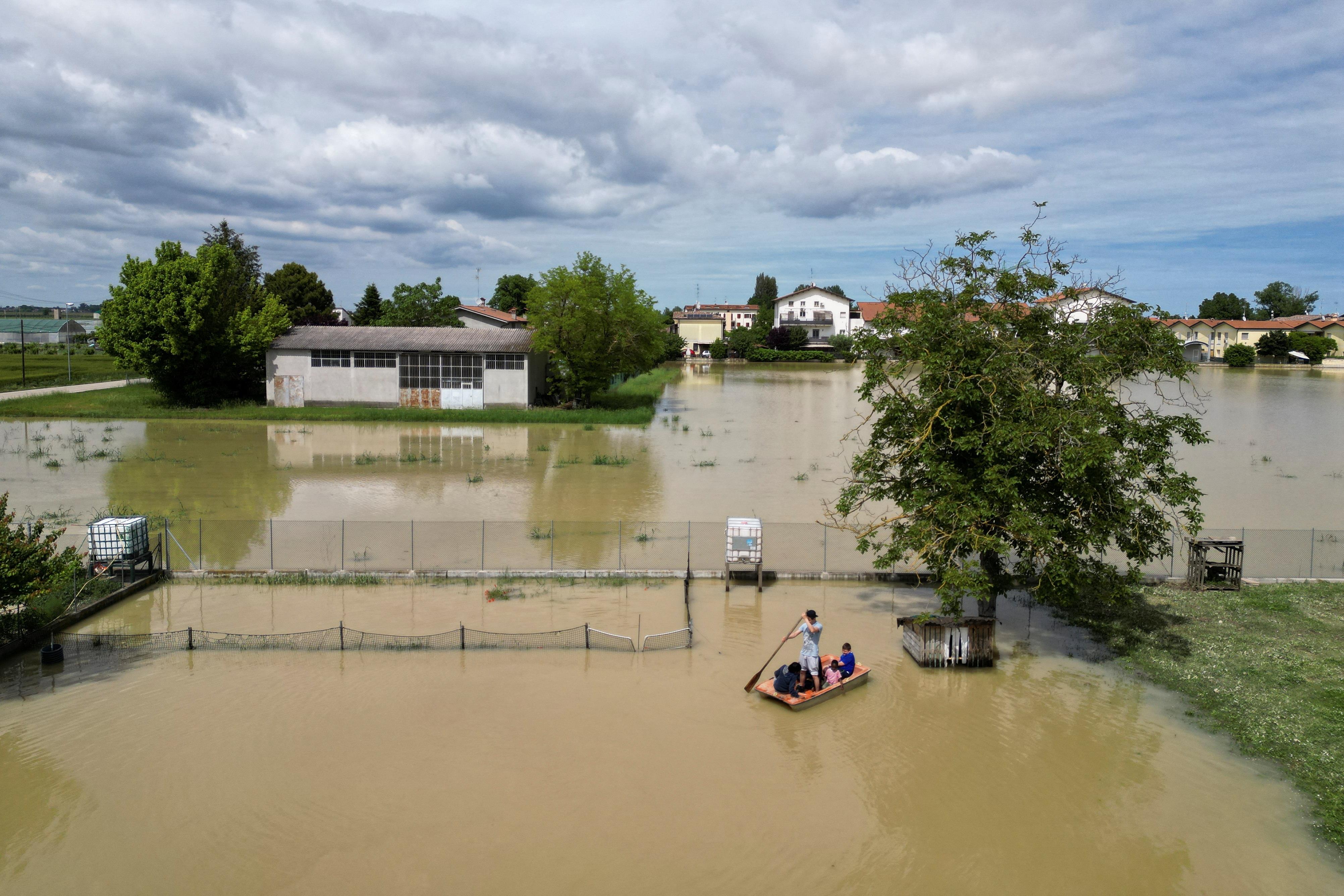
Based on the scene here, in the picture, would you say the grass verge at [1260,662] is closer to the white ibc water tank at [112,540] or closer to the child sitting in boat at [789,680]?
the child sitting in boat at [789,680]

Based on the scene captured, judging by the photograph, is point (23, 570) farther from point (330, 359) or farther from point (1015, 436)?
point (330, 359)

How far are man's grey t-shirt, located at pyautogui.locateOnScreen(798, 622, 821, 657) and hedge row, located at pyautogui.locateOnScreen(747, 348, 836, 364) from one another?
107m

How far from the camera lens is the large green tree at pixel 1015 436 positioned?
14.4 m

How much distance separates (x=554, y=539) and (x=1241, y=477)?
27.7 meters

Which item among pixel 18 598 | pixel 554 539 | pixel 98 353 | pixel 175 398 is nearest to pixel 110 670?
pixel 18 598

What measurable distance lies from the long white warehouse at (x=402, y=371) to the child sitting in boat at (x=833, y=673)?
40.9 metres

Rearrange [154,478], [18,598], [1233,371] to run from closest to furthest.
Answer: [18,598] → [154,478] → [1233,371]

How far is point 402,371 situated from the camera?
5350 cm

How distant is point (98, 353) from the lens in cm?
10669

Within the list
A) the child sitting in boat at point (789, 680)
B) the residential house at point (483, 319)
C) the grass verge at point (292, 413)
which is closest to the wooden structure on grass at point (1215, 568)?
the child sitting in boat at point (789, 680)

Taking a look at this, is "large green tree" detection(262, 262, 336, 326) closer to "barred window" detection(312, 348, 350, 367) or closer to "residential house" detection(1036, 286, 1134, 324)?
"barred window" detection(312, 348, 350, 367)

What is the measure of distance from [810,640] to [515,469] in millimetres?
22379

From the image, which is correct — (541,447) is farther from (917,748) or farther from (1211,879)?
(1211,879)

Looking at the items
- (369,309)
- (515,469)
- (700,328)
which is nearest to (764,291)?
(700,328)
